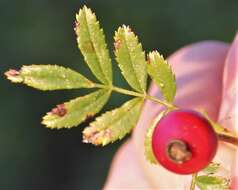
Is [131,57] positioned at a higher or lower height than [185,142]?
higher

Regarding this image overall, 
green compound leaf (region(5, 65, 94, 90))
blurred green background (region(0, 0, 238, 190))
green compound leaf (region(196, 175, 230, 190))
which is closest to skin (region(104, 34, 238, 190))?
green compound leaf (region(196, 175, 230, 190))

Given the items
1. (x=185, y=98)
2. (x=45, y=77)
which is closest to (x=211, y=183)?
(x=45, y=77)

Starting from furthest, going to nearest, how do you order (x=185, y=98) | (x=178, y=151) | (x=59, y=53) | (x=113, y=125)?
(x=59, y=53)
(x=185, y=98)
(x=113, y=125)
(x=178, y=151)

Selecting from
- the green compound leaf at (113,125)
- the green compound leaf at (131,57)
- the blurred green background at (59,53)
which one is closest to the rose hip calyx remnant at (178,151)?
the green compound leaf at (113,125)

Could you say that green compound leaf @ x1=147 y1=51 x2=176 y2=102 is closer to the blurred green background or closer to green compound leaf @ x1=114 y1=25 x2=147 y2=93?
green compound leaf @ x1=114 y1=25 x2=147 y2=93

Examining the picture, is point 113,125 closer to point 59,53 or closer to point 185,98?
point 185,98

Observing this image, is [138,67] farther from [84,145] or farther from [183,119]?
[84,145]
